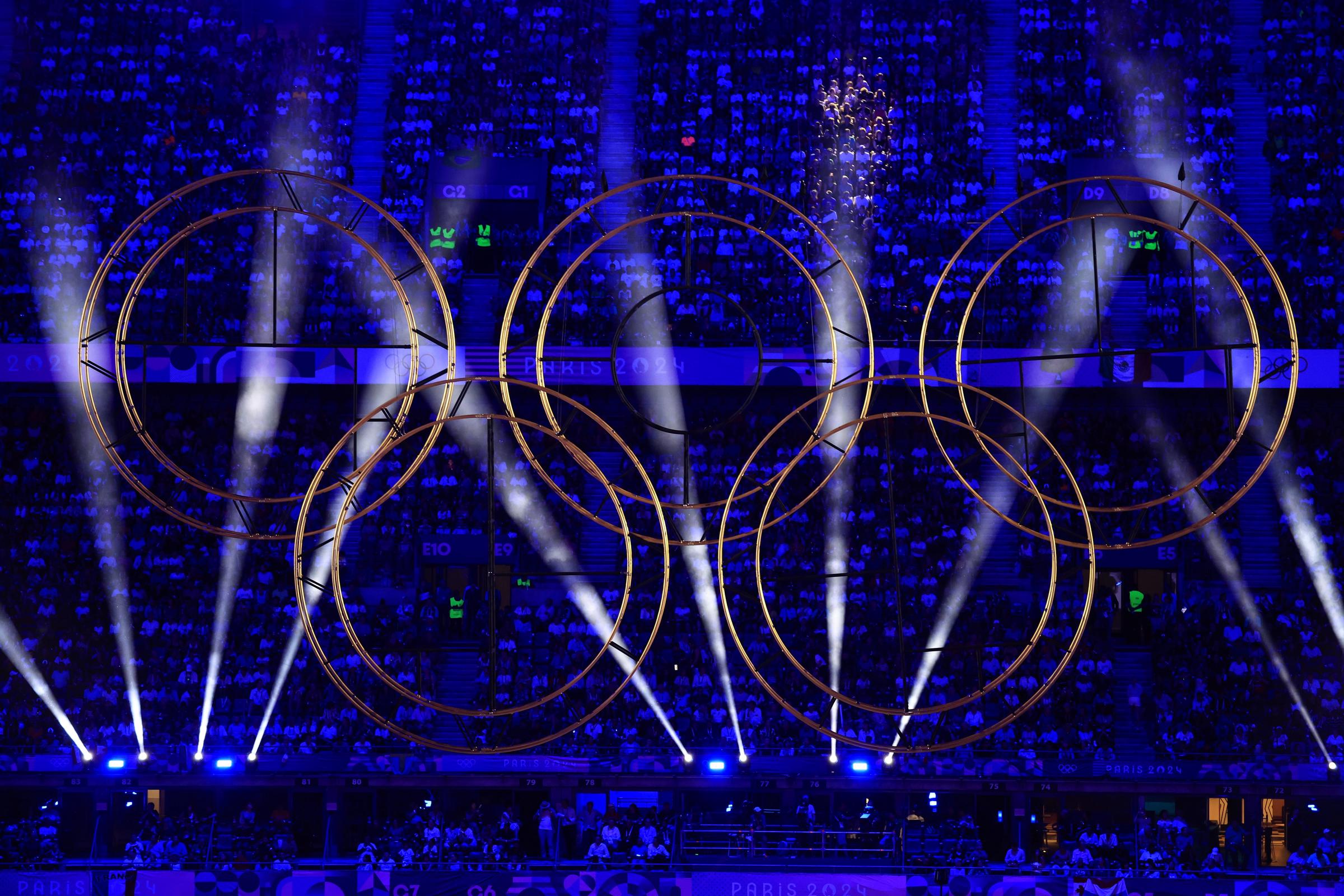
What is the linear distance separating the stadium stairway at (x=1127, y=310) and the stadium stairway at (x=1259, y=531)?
12.3 feet

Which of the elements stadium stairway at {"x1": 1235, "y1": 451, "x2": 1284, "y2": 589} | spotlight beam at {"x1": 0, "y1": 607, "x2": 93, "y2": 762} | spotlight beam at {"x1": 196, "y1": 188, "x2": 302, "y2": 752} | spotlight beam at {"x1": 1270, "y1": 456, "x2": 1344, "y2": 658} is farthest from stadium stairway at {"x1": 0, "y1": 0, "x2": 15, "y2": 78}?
spotlight beam at {"x1": 1270, "y1": 456, "x2": 1344, "y2": 658}

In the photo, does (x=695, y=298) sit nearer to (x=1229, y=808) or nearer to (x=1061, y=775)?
(x=1061, y=775)

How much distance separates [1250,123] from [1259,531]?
439 inches

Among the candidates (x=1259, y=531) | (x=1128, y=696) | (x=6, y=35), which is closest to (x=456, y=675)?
(x=1128, y=696)

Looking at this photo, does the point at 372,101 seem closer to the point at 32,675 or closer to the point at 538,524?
the point at 538,524

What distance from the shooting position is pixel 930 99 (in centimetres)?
3919

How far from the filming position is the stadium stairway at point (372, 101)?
39.3 metres

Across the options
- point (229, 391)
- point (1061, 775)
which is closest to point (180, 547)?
point (229, 391)

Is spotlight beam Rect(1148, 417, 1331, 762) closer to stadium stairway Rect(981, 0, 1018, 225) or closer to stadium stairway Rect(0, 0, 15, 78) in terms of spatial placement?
stadium stairway Rect(981, 0, 1018, 225)

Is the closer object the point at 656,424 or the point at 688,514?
the point at 656,424

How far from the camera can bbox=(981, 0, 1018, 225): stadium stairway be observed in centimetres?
3859

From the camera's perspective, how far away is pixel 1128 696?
105 feet

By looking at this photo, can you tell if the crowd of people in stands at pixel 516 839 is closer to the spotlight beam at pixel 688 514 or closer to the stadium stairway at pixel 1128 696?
the spotlight beam at pixel 688 514

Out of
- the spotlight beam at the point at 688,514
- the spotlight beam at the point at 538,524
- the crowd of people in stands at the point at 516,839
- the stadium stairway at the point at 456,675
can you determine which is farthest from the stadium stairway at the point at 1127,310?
the stadium stairway at the point at 456,675
